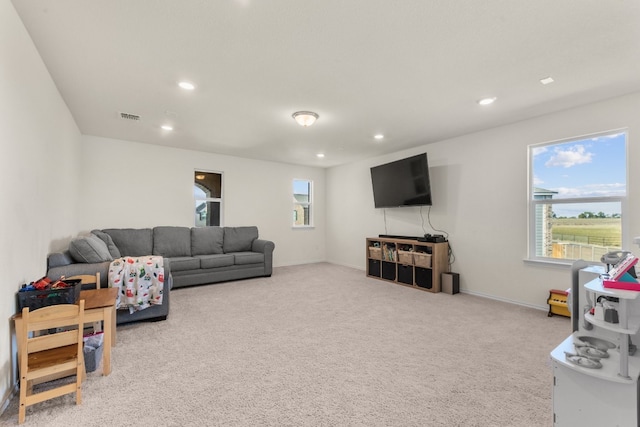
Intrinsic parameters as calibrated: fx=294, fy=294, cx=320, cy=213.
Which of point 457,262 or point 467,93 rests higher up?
point 467,93

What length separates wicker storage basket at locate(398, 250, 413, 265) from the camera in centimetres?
498

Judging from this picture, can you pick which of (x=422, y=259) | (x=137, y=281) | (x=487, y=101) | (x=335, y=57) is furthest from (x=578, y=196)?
(x=137, y=281)

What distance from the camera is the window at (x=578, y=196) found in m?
3.27

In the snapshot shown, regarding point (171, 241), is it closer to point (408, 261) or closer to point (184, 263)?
point (184, 263)

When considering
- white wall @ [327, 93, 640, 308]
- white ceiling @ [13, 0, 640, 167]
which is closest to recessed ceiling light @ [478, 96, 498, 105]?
white ceiling @ [13, 0, 640, 167]

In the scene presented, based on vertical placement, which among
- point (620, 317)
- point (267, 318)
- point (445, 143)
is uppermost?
point (445, 143)

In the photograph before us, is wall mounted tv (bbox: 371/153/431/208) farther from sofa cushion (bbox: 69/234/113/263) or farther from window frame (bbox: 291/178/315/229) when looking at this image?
sofa cushion (bbox: 69/234/113/263)

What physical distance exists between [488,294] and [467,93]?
289 cm

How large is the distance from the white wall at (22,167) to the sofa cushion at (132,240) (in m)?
1.57

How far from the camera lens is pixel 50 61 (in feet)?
8.21

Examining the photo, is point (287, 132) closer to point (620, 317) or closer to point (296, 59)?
point (296, 59)

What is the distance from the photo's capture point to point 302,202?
740 cm

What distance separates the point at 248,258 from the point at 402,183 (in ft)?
10.2

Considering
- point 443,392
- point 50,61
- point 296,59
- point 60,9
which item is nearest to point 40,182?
point 50,61
